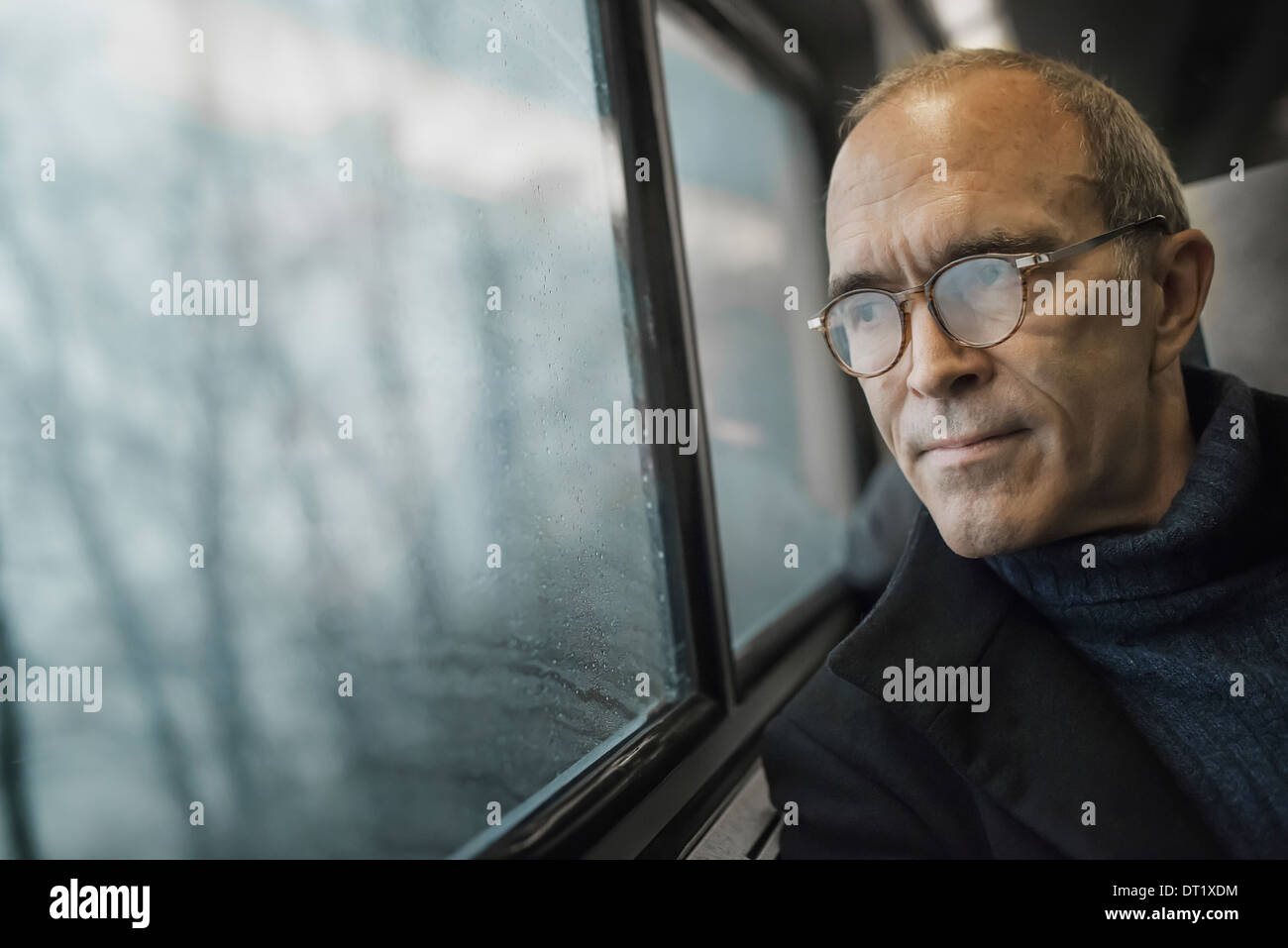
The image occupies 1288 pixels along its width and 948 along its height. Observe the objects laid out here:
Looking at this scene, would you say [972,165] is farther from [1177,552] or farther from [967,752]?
[967,752]

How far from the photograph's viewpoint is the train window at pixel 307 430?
2.07ft

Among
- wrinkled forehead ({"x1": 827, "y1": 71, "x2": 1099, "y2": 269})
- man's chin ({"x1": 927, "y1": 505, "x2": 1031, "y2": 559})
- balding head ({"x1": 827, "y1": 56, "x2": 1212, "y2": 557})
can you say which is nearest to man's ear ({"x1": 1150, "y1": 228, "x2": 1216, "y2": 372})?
balding head ({"x1": 827, "y1": 56, "x2": 1212, "y2": 557})

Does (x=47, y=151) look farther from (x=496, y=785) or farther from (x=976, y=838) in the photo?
(x=976, y=838)

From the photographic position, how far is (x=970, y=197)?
0.70 m

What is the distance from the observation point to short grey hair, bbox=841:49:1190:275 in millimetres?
740

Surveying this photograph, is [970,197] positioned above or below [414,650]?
above

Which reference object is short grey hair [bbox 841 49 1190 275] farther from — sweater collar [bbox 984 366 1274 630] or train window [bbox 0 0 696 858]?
train window [bbox 0 0 696 858]

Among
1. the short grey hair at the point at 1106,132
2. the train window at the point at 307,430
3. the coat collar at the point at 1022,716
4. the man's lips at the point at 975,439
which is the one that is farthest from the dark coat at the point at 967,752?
the short grey hair at the point at 1106,132

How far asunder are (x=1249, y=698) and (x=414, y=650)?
2.64 feet

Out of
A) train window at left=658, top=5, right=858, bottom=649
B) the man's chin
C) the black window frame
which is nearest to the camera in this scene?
the man's chin

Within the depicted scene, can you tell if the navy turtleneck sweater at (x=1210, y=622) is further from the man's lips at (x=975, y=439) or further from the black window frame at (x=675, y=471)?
the black window frame at (x=675, y=471)

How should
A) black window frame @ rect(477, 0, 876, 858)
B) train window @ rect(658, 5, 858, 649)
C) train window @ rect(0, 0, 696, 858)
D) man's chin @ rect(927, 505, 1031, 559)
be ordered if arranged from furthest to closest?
train window @ rect(658, 5, 858, 649) < black window frame @ rect(477, 0, 876, 858) < man's chin @ rect(927, 505, 1031, 559) < train window @ rect(0, 0, 696, 858)

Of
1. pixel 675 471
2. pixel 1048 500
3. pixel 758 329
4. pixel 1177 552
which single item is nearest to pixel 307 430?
pixel 675 471
